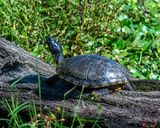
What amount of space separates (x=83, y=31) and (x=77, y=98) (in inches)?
108

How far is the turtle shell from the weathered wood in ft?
0.37

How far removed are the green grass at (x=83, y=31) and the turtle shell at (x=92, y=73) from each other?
2061 millimetres

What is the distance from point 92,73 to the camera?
4.89 m

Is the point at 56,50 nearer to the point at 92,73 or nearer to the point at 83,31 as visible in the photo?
the point at 92,73

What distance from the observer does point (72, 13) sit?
7.59 meters

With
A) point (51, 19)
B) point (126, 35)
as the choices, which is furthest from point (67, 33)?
point (126, 35)

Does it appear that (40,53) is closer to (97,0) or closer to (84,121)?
(97,0)

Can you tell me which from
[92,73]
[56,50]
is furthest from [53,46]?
[92,73]

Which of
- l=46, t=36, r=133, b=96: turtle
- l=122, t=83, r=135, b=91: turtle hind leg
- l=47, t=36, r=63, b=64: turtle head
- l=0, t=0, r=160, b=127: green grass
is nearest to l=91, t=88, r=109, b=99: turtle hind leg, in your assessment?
l=46, t=36, r=133, b=96: turtle

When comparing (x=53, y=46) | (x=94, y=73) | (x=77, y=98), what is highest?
(x=53, y=46)

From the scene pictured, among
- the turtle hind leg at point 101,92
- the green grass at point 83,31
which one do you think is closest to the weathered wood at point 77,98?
the turtle hind leg at point 101,92

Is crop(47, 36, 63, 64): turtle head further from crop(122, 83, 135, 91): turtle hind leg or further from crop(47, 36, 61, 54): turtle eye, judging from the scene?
crop(122, 83, 135, 91): turtle hind leg

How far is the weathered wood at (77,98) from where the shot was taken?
4.61m

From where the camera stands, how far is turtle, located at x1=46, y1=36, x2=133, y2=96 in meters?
4.87
